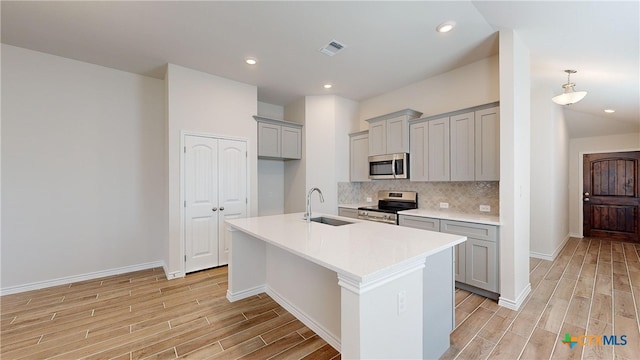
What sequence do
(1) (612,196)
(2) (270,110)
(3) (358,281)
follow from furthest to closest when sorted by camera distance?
(1) (612,196) → (2) (270,110) → (3) (358,281)

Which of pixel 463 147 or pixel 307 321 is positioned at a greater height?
pixel 463 147

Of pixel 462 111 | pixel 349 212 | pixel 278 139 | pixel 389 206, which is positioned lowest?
pixel 349 212

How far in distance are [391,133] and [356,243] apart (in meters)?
2.79

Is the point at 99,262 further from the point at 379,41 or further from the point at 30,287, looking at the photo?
the point at 379,41

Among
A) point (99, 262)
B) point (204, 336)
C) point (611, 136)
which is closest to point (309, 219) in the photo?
point (204, 336)

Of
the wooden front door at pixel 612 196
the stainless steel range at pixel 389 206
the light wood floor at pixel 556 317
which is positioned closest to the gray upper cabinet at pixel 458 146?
the stainless steel range at pixel 389 206

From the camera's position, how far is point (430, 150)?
3688 mm

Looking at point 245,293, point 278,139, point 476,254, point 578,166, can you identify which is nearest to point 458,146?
point 476,254

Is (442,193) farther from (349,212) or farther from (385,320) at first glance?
(385,320)

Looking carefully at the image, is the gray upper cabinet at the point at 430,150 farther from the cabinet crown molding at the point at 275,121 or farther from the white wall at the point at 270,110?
the white wall at the point at 270,110

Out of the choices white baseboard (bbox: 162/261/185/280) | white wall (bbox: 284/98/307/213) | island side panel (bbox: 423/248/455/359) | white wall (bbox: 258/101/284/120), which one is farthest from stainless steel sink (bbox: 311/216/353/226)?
white wall (bbox: 258/101/284/120)

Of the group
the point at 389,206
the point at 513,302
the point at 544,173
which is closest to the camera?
the point at 513,302

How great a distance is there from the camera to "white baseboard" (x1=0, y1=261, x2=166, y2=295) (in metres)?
3.01

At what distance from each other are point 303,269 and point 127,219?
2.99 meters
